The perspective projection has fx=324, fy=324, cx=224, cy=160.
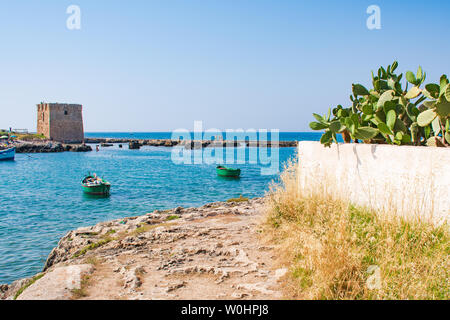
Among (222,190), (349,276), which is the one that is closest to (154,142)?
(222,190)

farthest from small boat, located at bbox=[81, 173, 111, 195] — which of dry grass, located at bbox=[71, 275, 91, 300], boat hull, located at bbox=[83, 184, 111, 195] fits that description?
dry grass, located at bbox=[71, 275, 91, 300]

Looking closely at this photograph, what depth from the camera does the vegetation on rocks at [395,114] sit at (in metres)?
5.65

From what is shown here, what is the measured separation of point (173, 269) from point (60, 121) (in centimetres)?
9318

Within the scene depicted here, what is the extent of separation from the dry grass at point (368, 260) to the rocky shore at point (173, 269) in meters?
0.47

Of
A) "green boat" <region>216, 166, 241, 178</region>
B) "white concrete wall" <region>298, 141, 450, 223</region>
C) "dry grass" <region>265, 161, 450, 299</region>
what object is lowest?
"green boat" <region>216, 166, 241, 178</region>

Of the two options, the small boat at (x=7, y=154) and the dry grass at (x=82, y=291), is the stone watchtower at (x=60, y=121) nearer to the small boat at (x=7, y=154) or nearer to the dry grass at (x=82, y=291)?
the small boat at (x=7, y=154)

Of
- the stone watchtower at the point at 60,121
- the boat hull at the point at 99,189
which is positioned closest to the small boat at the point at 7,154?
the stone watchtower at the point at 60,121

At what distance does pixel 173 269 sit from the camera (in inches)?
209

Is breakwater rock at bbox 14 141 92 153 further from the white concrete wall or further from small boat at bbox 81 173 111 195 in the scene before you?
the white concrete wall

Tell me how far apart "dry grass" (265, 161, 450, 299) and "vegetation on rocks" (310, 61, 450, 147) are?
174 centimetres

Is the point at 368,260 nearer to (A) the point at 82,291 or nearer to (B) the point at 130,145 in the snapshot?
(A) the point at 82,291

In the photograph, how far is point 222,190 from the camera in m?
29.5

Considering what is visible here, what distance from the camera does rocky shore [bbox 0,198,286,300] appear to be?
174 inches
